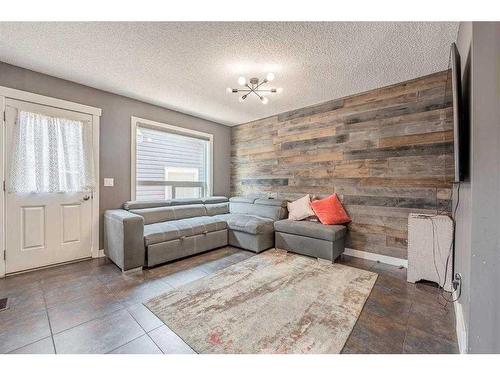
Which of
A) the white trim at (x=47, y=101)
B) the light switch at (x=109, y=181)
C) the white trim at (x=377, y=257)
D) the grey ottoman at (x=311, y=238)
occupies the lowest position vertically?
the white trim at (x=377, y=257)

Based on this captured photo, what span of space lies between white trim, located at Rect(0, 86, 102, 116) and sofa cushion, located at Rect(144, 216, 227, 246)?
5.98 ft

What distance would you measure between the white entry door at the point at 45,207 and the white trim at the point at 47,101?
0.17ft

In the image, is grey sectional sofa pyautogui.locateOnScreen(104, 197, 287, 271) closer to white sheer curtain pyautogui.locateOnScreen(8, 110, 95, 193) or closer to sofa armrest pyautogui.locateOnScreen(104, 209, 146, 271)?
Answer: sofa armrest pyautogui.locateOnScreen(104, 209, 146, 271)

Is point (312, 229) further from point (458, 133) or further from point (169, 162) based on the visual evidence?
point (169, 162)

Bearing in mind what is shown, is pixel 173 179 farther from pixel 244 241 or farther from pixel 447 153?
pixel 447 153

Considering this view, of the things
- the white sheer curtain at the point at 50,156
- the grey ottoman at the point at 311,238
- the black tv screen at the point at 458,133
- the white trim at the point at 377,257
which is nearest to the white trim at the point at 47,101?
the white sheer curtain at the point at 50,156

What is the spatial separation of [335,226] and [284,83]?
7.02 ft

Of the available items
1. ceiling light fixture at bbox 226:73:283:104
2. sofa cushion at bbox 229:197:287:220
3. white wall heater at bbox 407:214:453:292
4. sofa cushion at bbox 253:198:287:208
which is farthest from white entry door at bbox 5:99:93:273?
white wall heater at bbox 407:214:453:292

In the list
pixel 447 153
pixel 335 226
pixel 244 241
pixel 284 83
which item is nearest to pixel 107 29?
pixel 284 83

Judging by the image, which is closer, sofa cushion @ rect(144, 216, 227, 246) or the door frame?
the door frame

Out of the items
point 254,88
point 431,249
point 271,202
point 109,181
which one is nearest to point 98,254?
point 109,181

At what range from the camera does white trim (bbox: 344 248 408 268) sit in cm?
291

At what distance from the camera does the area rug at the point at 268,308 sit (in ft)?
4.91

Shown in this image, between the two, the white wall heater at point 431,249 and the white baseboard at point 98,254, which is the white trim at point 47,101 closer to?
the white baseboard at point 98,254
